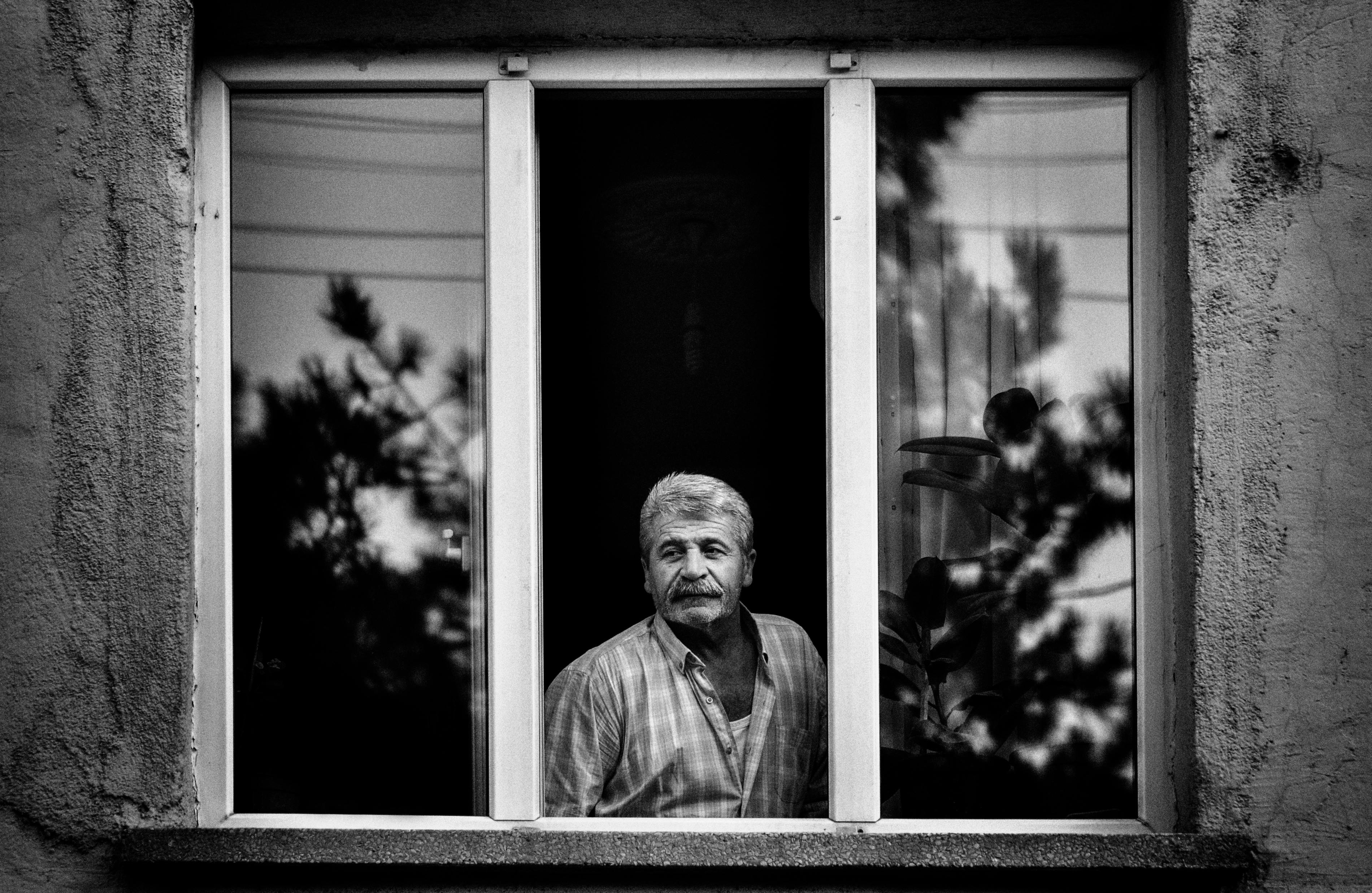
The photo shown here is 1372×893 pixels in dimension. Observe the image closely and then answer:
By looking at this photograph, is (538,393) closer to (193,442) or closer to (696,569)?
(696,569)

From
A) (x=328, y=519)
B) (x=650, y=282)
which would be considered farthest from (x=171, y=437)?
(x=650, y=282)

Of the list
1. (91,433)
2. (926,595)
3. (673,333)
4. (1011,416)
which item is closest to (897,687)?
(926,595)

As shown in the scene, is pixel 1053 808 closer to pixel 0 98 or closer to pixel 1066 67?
pixel 1066 67

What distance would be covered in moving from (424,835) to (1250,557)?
73.8 inches

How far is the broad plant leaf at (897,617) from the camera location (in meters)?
2.68

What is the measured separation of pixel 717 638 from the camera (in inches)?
114

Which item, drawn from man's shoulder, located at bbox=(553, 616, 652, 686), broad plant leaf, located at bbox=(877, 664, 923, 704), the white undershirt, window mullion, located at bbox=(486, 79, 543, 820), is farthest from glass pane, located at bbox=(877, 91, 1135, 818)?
window mullion, located at bbox=(486, 79, 543, 820)

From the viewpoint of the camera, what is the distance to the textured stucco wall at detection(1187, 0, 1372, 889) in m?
2.40

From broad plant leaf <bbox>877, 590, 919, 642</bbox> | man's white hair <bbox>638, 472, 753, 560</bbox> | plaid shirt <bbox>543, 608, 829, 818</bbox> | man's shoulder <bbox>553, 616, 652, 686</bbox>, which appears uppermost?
man's white hair <bbox>638, 472, 753, 560</bbox>

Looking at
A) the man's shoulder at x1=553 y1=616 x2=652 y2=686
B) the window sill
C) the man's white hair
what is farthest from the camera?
the man's white hair

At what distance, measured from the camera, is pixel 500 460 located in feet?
8.67

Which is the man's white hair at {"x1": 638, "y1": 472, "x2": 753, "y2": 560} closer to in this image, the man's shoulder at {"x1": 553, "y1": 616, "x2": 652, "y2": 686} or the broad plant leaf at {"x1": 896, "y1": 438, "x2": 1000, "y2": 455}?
the man's shoulder at {"x1": 553, "y1": 616, "x2": 652, "y2": 686}

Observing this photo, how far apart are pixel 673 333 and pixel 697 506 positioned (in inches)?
31.4

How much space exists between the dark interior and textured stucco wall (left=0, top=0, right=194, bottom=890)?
86 centimetres
